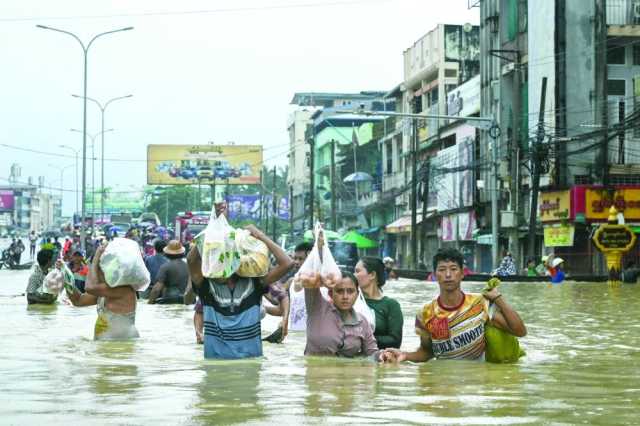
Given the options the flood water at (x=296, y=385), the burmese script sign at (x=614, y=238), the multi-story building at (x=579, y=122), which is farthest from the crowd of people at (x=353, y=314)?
the multi-story building at (x=579, y=122)

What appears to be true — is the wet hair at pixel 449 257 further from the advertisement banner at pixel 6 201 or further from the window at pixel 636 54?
the advertisement banner at pixel 6 201

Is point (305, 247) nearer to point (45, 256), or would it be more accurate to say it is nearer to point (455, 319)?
point (455, 319)

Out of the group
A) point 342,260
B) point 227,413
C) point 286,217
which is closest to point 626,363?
point 227,413

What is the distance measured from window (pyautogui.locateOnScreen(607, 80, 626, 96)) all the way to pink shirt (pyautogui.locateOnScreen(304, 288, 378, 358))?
38.0 m

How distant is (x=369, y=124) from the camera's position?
91812 mm

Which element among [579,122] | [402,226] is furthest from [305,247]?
[402,226]

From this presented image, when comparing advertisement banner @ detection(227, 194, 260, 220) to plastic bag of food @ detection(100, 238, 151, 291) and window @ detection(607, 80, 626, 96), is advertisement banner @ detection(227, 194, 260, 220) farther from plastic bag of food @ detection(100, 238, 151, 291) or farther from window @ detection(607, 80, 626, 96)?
plastic bag of food @ detection(100, 238, 151, 291)

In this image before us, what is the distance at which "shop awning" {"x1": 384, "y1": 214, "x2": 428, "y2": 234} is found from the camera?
69.4 m

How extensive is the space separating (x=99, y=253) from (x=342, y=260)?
103 feet

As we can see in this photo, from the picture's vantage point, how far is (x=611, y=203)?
4481 cm

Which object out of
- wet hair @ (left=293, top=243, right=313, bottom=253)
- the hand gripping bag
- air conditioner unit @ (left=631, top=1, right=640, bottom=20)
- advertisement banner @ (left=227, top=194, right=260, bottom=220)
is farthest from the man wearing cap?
advertisement banner @ (left=227, top=194, right=260, bottom=220)

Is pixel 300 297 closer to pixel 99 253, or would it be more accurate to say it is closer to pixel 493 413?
pixel 99 253

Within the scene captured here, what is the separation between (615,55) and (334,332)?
38.8m

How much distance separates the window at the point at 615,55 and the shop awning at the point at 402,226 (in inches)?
899
